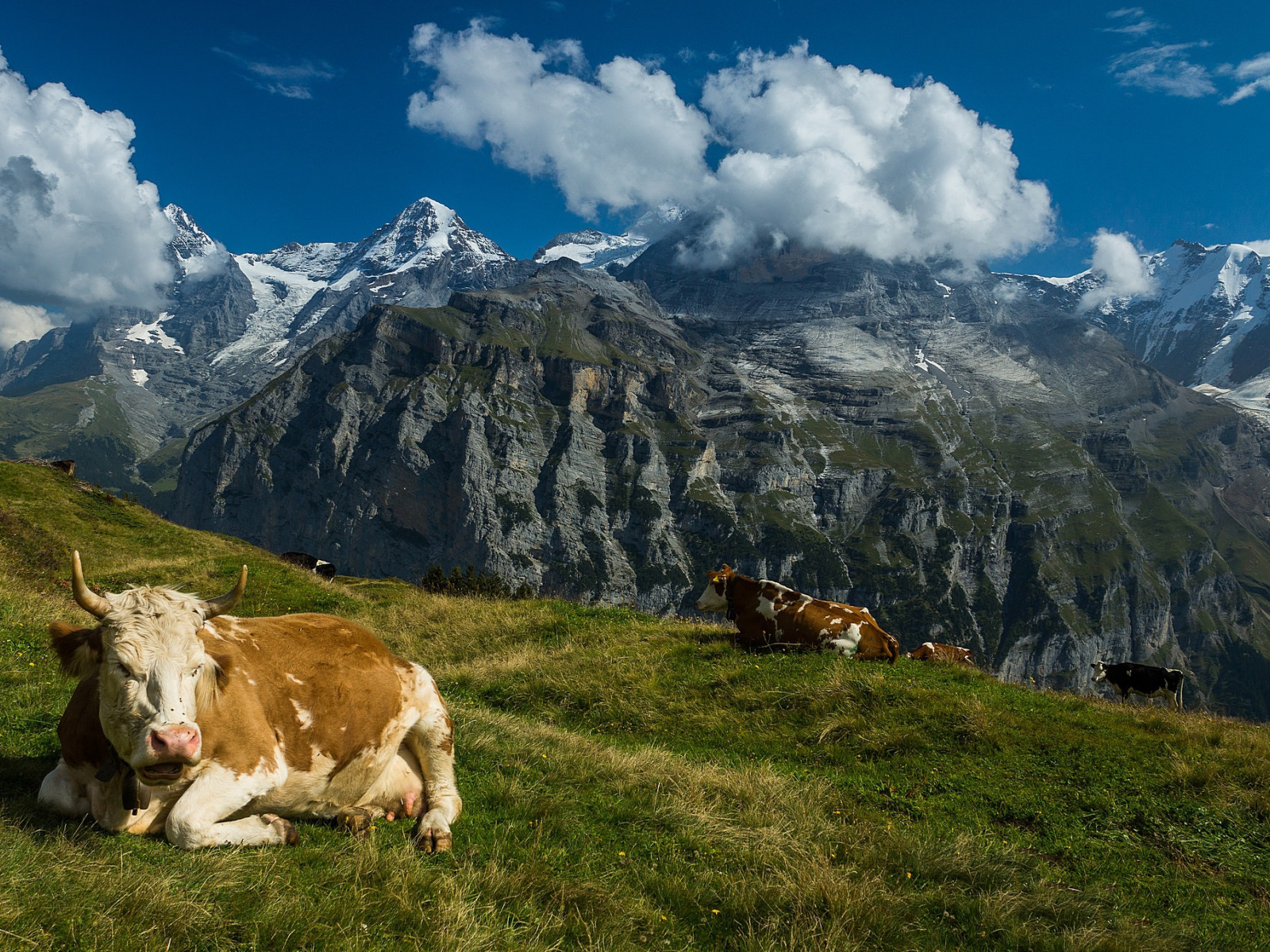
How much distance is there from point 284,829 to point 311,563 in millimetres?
34233

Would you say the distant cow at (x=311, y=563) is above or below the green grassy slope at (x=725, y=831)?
below

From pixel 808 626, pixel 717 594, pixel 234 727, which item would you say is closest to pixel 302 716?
pixel 234 727

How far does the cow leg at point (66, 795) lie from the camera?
573 centimetres

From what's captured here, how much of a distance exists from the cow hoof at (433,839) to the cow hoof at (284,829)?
1063 millimetres

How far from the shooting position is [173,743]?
5.07m

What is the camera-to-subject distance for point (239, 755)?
5875 mm

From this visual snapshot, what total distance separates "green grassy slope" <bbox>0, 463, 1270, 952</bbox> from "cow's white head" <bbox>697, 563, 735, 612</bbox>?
98.0 inches

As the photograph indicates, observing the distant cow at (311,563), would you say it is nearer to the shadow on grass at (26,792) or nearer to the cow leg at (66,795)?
the shadow on grass at (26,792)

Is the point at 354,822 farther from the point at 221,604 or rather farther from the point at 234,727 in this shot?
the point at 221,604

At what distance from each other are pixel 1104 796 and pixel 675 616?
49.5ft

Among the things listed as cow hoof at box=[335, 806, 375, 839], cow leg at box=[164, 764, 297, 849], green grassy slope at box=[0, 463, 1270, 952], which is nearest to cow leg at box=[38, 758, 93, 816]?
green grassy slope at box=[0, 463, 1270, 952]

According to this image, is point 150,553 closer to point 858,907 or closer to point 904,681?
point 904,681

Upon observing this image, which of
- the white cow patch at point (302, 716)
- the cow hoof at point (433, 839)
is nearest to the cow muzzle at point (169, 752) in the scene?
the white cow patch at point (302, 716)

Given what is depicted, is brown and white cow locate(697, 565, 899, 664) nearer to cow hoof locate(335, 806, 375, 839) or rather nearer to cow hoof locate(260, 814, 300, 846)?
cow hoof locate(335, 806, 375, 839)
